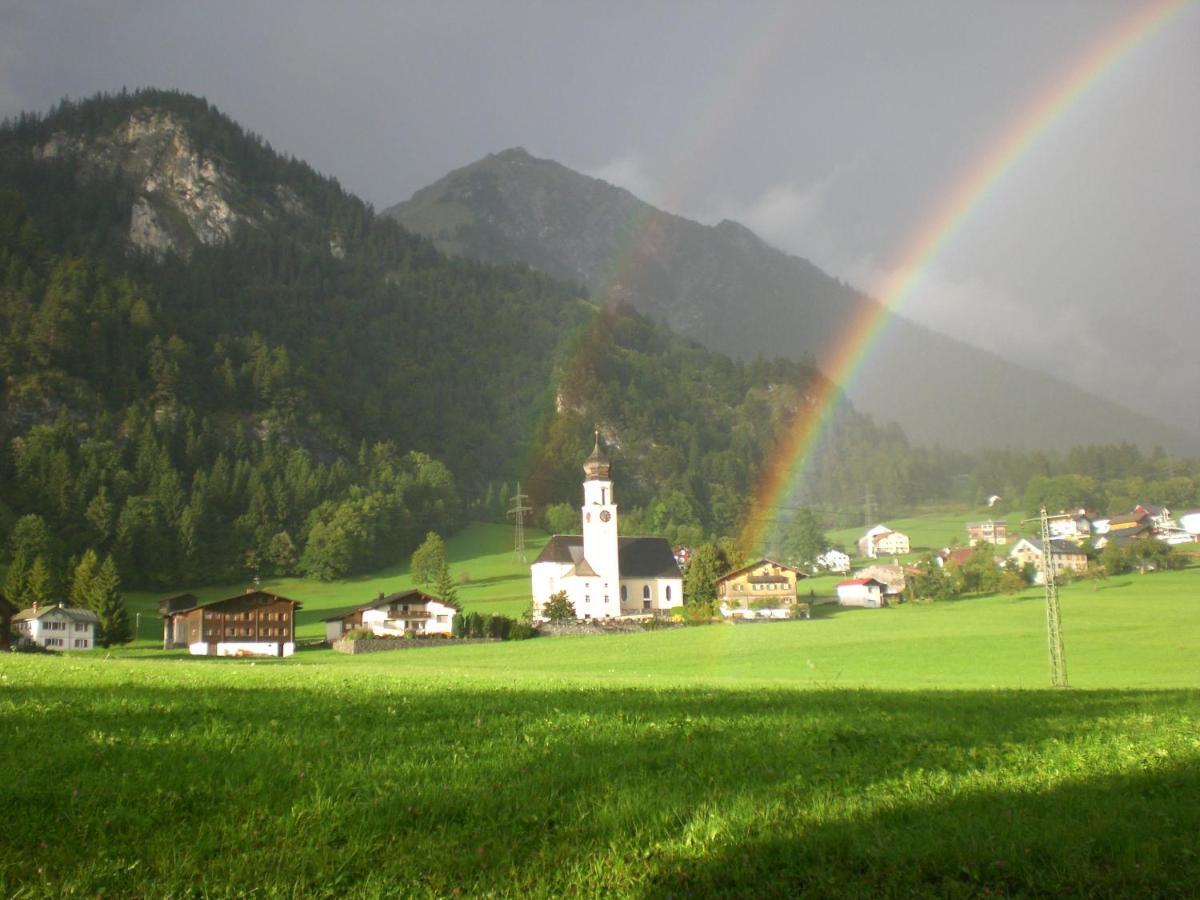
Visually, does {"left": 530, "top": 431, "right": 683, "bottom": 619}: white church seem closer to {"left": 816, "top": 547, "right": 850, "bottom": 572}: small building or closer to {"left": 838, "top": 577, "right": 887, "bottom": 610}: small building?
{"left": 838, "top": 577, "right": 887, "bottom": 610}: small building

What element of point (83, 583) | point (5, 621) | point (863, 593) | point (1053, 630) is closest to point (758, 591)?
point (863, 593)

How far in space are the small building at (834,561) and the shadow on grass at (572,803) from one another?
151358 millimetres

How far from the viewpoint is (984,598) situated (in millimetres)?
102875

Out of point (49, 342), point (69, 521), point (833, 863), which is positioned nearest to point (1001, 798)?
point (833, 863)

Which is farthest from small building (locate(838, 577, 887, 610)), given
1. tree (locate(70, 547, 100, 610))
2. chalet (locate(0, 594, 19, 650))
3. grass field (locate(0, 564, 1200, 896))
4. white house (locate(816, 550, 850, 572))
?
grass field (locate(0, 564, 1200, 896))

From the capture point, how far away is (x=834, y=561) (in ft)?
531

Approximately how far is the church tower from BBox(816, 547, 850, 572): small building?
50286 mm

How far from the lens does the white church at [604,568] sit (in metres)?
119

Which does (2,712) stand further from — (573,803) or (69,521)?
(69,521)

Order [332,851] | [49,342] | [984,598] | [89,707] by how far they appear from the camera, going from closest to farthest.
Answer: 1. [332,851]
2. [89,707]
3. [984,598]
4. [49,342]

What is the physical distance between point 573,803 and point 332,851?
6.37 feet

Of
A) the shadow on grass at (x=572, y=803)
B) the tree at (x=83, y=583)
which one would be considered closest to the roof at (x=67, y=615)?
the tree at (x=83, y=583)

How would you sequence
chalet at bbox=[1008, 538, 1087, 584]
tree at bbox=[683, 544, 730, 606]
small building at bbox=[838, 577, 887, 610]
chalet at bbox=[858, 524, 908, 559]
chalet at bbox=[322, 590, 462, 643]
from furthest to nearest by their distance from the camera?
chalet at bbox=[858, 524, 908, 559] < chalet at bbox=[1008, 538, 1087, 584] < small building at bbox=[838, 577, 887, 610] < tree at bbox=[683, 544, 730, 606] < chalet at bbox=[322, 590, 462, 643]

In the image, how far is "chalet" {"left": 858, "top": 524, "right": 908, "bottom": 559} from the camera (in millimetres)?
181000
